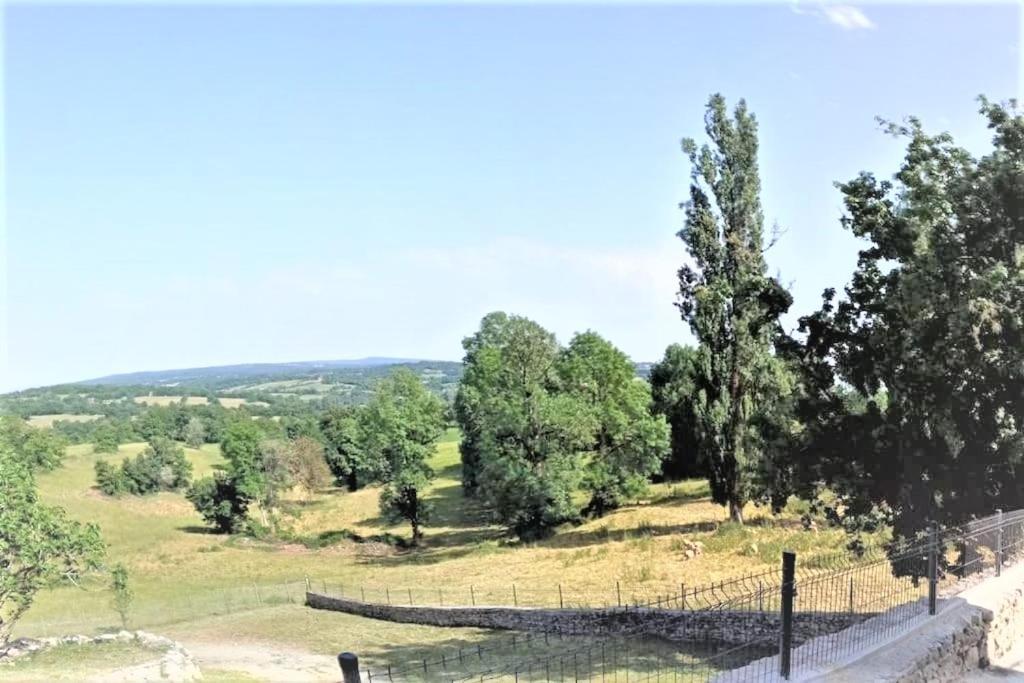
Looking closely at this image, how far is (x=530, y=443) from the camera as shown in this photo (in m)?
38.9

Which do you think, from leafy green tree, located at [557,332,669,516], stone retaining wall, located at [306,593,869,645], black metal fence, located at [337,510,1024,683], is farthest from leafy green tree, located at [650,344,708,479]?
black metal fence, located at [337,510,1024,683]

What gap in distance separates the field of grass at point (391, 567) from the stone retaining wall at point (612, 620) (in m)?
0.62

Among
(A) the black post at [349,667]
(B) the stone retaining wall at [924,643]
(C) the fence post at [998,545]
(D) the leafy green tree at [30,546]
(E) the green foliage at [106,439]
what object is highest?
(A) the black post at [349,667]

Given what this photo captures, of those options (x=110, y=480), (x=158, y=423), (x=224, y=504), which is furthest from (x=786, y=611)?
(x=158, y=423)

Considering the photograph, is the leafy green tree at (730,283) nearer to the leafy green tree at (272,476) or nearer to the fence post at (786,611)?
the fence post at (786,611)

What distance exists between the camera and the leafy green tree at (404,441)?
4428cm

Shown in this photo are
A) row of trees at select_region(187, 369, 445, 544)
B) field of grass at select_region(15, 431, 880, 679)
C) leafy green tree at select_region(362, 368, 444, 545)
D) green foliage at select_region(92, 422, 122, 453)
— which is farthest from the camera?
green foliage at select_region(92, 422, 122, 453)

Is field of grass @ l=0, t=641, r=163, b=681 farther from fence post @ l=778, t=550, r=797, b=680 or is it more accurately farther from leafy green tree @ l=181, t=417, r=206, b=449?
leafy green tree @ l=181, t=417, r=206, b=449

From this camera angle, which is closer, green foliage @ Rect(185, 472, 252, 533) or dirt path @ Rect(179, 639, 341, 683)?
dirt path @ Rect(179, 639, 341, 683)

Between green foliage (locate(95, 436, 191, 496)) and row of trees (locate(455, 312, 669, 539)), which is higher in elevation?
row of trees (locate(455, 312, 669, 539))

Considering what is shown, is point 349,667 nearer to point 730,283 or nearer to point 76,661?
point 76,661

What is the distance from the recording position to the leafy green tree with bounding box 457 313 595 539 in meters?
38.1

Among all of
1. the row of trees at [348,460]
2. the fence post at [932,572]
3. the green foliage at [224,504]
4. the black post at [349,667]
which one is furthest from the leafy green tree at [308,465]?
the black post at [349,667]

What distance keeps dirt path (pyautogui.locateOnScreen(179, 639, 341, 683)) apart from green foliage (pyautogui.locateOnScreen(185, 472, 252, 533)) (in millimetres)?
35574
